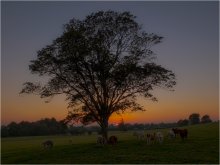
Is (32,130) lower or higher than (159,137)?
higher

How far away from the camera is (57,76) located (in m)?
44.6

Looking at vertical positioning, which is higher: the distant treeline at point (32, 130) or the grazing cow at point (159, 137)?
the distant treeline at point (32, 130)

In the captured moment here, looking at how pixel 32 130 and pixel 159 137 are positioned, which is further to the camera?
pixel 32 130

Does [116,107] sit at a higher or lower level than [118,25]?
lower

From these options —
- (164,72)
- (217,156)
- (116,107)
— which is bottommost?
(217,156)

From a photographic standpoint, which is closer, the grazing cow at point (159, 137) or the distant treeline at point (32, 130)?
the grazing cow at point (159, 137)

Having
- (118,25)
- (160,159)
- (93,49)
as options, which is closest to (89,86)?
(93,49)

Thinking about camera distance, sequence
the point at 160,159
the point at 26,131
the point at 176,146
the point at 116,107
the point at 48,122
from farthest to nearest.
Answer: the point at 48,122 < the point at 26,131 < the point at 116,107 < the point at 176,146 < the point at 160,159

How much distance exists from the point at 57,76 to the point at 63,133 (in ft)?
419

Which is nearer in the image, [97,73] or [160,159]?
[160,159]

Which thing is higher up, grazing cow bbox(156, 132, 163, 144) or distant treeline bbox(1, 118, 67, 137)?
distant treeline bbox(1, 118, 67, 137)

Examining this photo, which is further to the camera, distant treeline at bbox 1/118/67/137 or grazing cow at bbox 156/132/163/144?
distant treeline at bbox 1/118/67/137

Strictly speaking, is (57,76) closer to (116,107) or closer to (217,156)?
(116,107)

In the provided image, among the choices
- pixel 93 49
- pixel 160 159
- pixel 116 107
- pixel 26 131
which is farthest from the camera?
pixel 26 131
